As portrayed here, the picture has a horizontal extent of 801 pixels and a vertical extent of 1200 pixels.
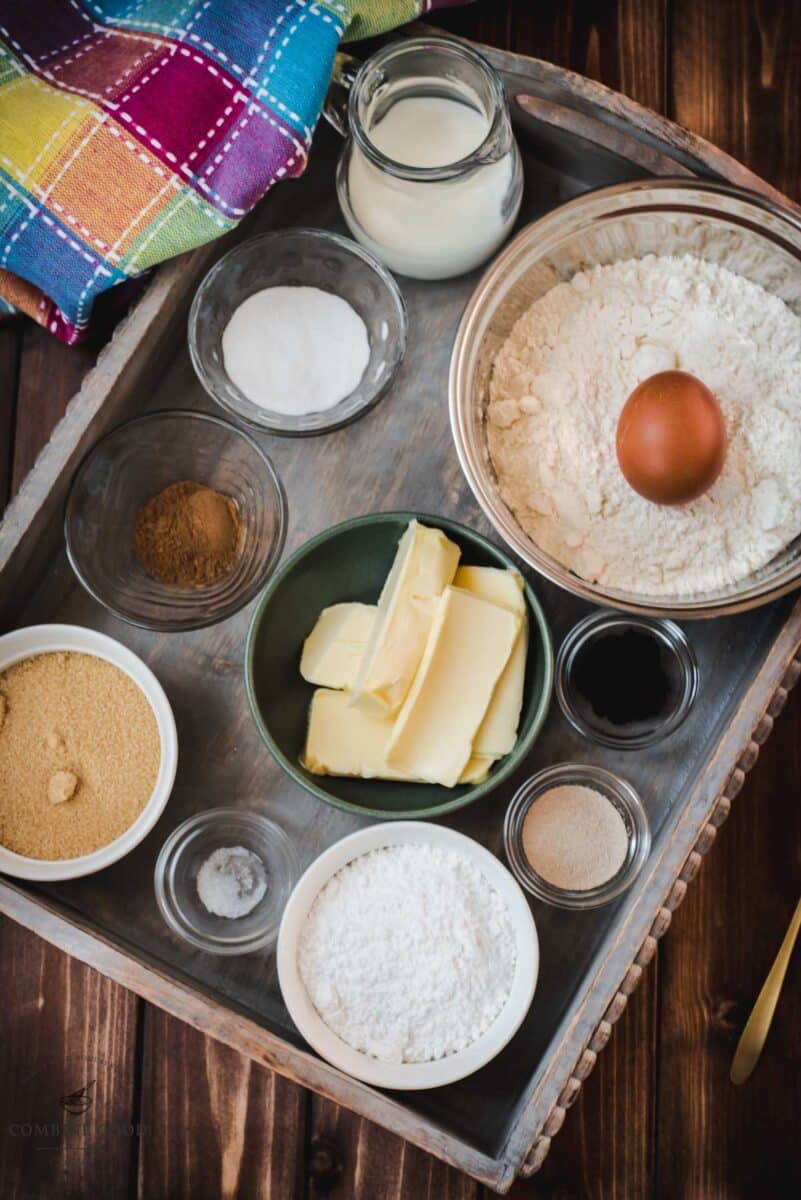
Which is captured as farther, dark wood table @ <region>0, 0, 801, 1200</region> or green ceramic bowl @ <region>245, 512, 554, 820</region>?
dark wood table @ <region>0, 0, 801, 1200</region>

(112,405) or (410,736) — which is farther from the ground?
(112,405)

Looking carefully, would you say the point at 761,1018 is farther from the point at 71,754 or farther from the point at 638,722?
the point at 71,754

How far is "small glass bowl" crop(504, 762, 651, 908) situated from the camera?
106 centimetres

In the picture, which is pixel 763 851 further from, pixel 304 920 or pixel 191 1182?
pixel 191 1182

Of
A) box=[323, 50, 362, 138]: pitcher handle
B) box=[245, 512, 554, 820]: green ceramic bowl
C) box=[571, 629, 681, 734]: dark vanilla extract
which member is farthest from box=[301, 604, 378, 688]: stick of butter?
box=[323, 50, 362, 138]: pitcher handle

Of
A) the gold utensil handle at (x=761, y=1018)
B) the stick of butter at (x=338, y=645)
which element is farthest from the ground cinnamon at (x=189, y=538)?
the gold utensil handle at (x=761, y=1018)

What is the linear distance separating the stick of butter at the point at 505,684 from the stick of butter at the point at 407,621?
0.16 ft

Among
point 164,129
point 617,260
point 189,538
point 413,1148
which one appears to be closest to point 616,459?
point 617,260

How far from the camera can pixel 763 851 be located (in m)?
1.23

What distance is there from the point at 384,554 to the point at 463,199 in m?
0.37

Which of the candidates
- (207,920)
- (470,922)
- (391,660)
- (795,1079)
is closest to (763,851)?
(795,1079)

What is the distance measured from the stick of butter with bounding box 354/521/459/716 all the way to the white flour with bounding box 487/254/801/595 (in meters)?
0.10

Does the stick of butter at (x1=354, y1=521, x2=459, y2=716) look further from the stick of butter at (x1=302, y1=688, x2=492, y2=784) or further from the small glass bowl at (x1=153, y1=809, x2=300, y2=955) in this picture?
the small glass bowl at (x1=153, y1=809, x2=300, y2=955)

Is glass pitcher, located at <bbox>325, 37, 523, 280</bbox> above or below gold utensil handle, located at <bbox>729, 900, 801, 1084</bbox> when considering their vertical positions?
above
